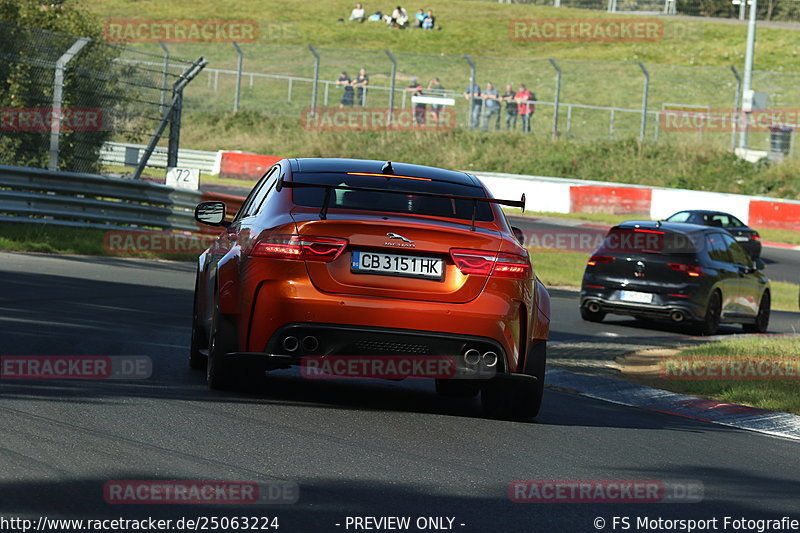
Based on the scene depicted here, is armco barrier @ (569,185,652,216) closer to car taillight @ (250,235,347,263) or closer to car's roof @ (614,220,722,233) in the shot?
car's roof @ (614,220,722,233)

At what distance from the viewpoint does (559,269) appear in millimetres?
25797

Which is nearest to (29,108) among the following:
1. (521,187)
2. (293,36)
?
(521,187)

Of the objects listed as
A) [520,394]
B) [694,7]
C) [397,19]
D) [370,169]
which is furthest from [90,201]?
[694,7]

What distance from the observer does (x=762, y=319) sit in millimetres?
19344

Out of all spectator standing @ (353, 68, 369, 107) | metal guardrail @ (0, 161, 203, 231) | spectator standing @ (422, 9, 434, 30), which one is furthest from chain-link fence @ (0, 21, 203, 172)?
spectator standing @ (422, 9, 434, 30)

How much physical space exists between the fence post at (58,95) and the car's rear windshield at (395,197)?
12.2 m

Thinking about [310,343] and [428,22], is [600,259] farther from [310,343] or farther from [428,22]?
[428,22]

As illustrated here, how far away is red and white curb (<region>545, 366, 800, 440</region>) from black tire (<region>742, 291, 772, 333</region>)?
8334 millimetres

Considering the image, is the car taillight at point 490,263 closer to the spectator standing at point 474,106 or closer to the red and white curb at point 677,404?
the red and white curb at point 677,404

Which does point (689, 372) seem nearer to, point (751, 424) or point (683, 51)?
point (751, 424)

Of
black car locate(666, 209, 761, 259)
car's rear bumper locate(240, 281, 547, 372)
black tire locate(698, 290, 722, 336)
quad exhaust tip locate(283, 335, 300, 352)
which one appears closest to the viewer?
car's rear bumper locate(240, 281, 547, 372)

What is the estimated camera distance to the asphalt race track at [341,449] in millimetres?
5492

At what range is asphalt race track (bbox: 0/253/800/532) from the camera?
549cm

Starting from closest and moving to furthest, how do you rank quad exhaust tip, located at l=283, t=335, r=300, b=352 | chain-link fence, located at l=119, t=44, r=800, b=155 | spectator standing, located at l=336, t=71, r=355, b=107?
quad exhaust tip, located at l=283, t=335, r=300, b=352 < chain-link fence, located at l=119, t=44, r=800, b=155 < spectator standing, located at l=336, t=71, r=355, b=107
